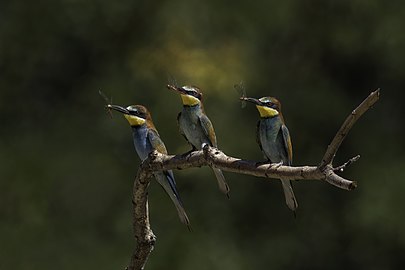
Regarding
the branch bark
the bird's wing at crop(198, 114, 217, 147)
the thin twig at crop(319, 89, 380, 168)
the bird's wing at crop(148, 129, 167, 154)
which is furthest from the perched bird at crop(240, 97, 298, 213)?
the thin twig at crop(319, 89, 380, 168)

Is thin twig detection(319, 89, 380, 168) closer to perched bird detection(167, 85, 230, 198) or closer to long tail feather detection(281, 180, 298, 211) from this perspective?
long tail feather detection(281, 180, 298, 211)

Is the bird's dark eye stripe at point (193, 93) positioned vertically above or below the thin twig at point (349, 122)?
below

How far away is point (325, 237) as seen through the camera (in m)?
6.81

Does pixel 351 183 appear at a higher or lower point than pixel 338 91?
higher

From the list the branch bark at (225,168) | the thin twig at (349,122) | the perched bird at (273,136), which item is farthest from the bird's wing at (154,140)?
the thin twig at (349,122)

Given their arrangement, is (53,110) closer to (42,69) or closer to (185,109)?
(42,69)

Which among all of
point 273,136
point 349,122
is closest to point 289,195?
point 273,136

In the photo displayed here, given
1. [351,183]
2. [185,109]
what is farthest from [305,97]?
[351,183]

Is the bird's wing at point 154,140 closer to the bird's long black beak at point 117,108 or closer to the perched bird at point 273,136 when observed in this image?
the bird's long black beak at point 117,108

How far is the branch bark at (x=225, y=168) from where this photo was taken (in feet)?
5.95

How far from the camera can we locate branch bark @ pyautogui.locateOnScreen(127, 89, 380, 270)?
1813mm

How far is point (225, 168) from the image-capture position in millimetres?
2090

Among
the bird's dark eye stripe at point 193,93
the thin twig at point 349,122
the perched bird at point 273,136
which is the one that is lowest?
the perched bird at point 273,136

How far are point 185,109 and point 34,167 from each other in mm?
3565
